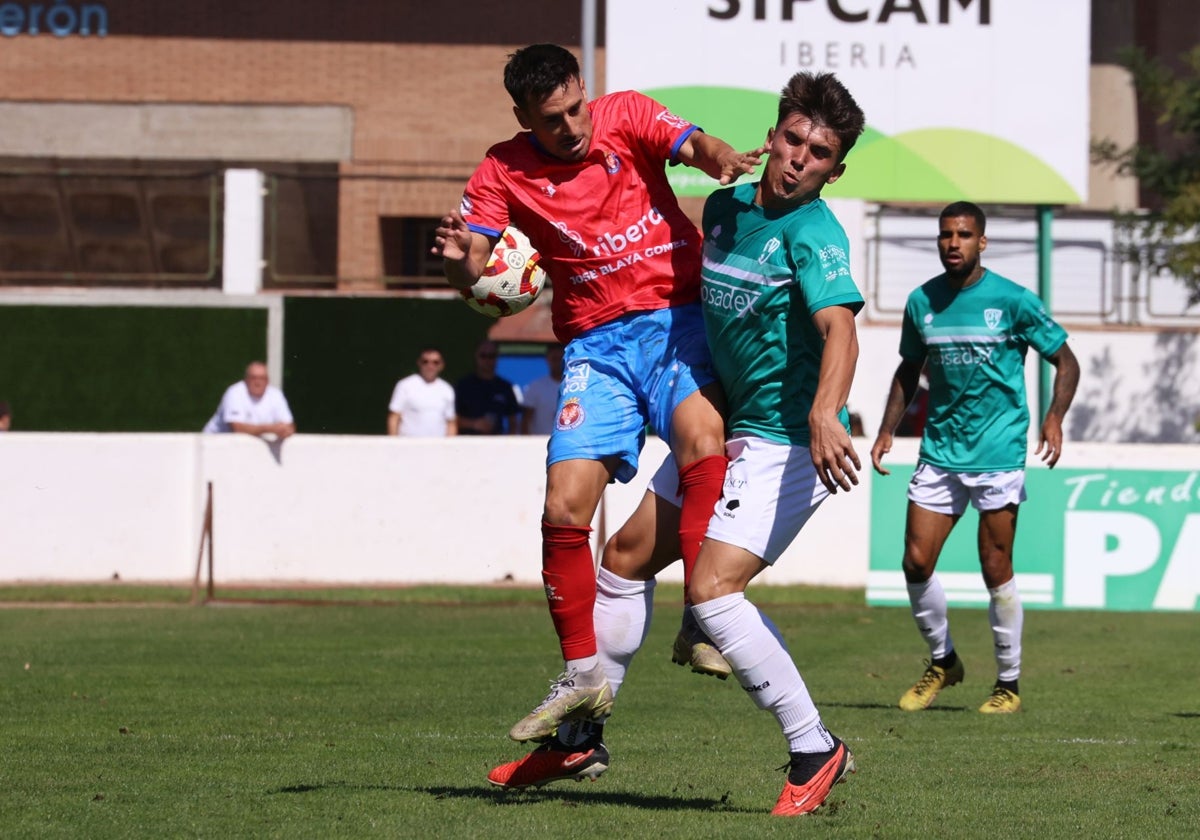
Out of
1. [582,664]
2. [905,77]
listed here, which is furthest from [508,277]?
[905,77]

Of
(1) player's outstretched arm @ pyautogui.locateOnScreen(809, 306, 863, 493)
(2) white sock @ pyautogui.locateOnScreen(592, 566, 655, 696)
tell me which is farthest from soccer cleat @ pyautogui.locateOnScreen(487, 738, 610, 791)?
(1) player's outstretched arm @ pyautogui.locateOnScreen(809, 306, 863, 493)

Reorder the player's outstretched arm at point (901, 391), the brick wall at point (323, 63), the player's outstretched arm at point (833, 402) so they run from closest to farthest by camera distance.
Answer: the player's outstretched arm at point (833, 402), the player's outstretched arm at point (901, 391), the brick wall at point (323, 63)

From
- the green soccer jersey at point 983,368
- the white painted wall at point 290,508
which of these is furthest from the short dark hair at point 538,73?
the white painted wall at point 290,508

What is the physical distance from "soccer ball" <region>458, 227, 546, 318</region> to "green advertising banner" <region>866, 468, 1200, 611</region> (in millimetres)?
9731

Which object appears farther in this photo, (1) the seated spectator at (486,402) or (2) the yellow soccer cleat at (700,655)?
(1) the seated spectator at (486,402)

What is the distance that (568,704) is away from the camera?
6000mm

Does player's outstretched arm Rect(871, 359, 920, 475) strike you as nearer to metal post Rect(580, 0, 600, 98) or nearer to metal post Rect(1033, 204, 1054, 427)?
metal post Rect(580, 0, 600, 98)

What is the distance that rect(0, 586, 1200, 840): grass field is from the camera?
19.0 feet

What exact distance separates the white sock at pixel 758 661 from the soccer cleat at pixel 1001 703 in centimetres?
373

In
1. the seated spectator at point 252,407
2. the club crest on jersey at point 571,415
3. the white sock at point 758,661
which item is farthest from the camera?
the seated spectator at point 252,407

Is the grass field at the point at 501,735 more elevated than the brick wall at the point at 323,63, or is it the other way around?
the brick wall at the point at 323,63

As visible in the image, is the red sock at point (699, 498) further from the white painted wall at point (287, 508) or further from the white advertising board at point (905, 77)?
the white advertising board at point (905, 77)

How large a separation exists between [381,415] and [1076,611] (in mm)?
9734

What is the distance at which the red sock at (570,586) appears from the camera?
6160 millimetres
